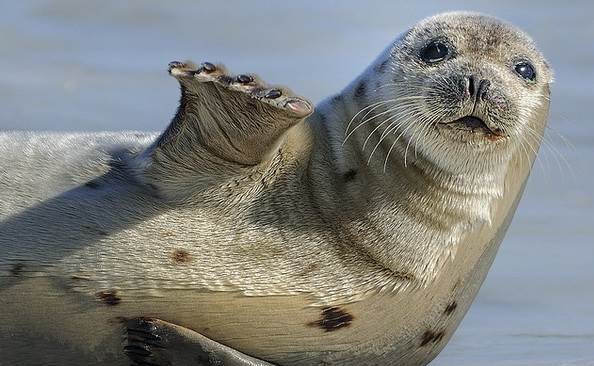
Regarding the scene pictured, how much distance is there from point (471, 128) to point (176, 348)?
1.60m

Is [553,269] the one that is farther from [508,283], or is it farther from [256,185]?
[256,185]

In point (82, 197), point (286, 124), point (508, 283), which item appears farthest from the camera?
point (508, 283)

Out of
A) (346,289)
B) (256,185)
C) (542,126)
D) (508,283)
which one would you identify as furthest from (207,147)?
(508,283)

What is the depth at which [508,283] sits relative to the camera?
10.9 metres

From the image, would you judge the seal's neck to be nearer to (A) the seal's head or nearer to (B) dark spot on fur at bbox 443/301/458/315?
(A) the seal's head

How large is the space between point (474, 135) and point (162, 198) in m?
1.40

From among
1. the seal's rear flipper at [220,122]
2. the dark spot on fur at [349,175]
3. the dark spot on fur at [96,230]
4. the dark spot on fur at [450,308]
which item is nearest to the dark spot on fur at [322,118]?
the dark spot on fur at [349,175]

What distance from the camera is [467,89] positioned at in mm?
7617

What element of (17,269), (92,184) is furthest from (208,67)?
(17,269)

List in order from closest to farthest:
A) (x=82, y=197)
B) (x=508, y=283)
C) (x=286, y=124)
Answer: (x=286, y=124)
(x=82, y=197)
(x=508, y=283)

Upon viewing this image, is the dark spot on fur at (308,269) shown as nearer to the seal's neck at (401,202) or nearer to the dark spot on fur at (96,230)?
the seal's neck at (401,202)

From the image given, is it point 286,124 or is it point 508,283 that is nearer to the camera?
point 286,124

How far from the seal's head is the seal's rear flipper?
708 millimetres

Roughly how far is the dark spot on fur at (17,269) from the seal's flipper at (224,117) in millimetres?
765
